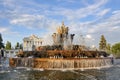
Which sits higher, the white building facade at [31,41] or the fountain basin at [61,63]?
the white building facade at [31,41]

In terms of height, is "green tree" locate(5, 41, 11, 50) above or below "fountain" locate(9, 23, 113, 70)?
above

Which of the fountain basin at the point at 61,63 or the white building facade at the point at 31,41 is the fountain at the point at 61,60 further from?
the white building facade at the point at 31,41

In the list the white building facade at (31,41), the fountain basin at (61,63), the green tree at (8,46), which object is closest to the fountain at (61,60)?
the fountain basin at (61,63)

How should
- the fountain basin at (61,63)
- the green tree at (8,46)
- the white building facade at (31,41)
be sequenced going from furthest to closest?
the green tree at (8,46)
the white building facade at (31,41)
the fountain basin at (61,63)

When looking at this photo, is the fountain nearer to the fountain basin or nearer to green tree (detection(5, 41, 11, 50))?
the fountain basin

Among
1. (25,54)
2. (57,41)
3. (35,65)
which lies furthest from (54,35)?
(35,65)

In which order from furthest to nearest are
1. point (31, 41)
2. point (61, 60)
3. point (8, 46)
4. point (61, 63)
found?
point (8, 46) → point (31, 41) → point (61, 63) → point (61, 60)

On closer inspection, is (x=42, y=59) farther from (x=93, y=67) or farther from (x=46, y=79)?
(x=46, y=79)

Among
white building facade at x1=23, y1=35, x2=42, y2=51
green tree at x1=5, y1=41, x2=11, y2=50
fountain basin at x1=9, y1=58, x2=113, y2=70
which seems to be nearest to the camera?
fountain basin at x1=9, y1=58, x2=113, y2=70

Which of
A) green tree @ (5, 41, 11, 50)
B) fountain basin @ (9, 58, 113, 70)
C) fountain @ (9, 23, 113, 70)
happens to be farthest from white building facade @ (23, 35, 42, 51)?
green tree @ (5, 41, 11, 50)

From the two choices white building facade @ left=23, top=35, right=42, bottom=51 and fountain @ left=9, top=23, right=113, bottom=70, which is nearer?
fountain @ left=9, top=23, right=113, bottom=70

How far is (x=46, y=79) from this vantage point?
16234 mm

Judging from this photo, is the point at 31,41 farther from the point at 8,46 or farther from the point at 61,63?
the point at 8,46

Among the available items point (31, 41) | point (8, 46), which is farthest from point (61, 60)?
point (8, 46)
